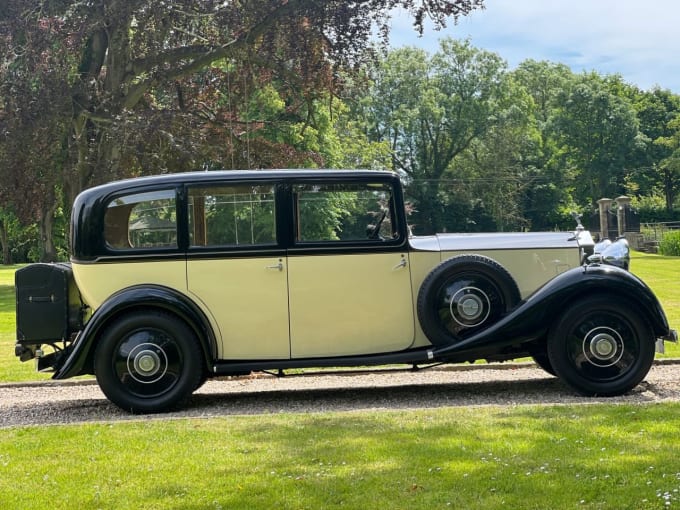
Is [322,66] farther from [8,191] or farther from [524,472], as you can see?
[524,472]

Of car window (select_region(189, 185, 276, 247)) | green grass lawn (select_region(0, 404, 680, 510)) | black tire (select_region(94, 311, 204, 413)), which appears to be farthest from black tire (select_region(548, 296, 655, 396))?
black tire (select_region(94, 311, 204, 413))

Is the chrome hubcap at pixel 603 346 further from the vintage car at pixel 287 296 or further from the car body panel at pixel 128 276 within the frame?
the car body panel at pixel 128 276

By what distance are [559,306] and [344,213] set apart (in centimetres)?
212

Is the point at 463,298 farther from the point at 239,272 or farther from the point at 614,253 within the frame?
the point at 239,272

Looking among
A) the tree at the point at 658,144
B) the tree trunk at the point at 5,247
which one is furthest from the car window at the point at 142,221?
the tree trunk at the point at 5,247

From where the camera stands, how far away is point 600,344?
23.8ft

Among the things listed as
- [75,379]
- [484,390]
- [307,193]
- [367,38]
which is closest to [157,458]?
[307,193]

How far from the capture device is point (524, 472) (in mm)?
4633

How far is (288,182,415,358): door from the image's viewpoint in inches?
295

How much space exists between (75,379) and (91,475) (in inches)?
194

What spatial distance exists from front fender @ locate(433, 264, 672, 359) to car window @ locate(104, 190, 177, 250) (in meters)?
2.71

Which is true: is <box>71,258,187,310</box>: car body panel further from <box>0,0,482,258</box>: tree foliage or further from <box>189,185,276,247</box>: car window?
<box>0,0,482,258</box>: tree foliage

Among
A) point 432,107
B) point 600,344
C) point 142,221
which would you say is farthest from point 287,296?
point 432,107

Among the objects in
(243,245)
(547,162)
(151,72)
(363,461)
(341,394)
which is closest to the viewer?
(363,461)
